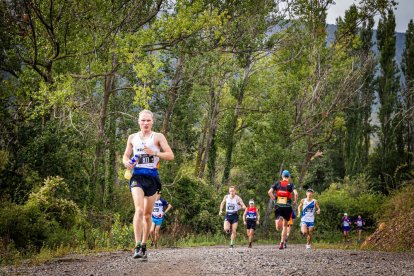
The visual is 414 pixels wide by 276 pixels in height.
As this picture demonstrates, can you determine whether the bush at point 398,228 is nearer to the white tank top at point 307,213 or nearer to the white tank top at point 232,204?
the white tank top at point 307,213

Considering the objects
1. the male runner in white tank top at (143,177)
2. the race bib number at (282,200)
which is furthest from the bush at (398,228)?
the male runner in white tank top at (143,177)

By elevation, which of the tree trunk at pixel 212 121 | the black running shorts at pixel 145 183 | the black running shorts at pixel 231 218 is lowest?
the black running shorts at pixel 231 218

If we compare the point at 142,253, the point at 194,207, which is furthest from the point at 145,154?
the point at 194,207

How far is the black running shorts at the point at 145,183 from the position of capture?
937cm

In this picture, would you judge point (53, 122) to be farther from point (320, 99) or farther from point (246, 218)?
point (320, 99)

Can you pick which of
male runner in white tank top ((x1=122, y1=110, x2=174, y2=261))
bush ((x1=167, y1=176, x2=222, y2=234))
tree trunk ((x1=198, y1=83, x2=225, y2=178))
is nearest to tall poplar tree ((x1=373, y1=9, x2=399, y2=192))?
tree trunk ((x1=198, y1=83, x2=225, y2=178))

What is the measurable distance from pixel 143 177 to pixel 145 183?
107 millimetres

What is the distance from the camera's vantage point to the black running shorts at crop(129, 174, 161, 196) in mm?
9367

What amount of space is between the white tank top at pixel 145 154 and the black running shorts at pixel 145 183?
183 mm

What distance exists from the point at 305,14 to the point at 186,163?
41.4ft

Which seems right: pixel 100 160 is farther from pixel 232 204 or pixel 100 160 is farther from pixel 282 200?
pixel 282 200

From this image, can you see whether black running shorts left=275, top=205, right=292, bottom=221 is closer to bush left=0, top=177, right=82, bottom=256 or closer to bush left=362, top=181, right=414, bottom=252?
bush left=362, top=181, right=414, bottom=252

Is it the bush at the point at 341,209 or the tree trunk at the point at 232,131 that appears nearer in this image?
the tree trunk at the point at 232,131

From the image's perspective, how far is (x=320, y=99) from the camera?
39438 millimetres
